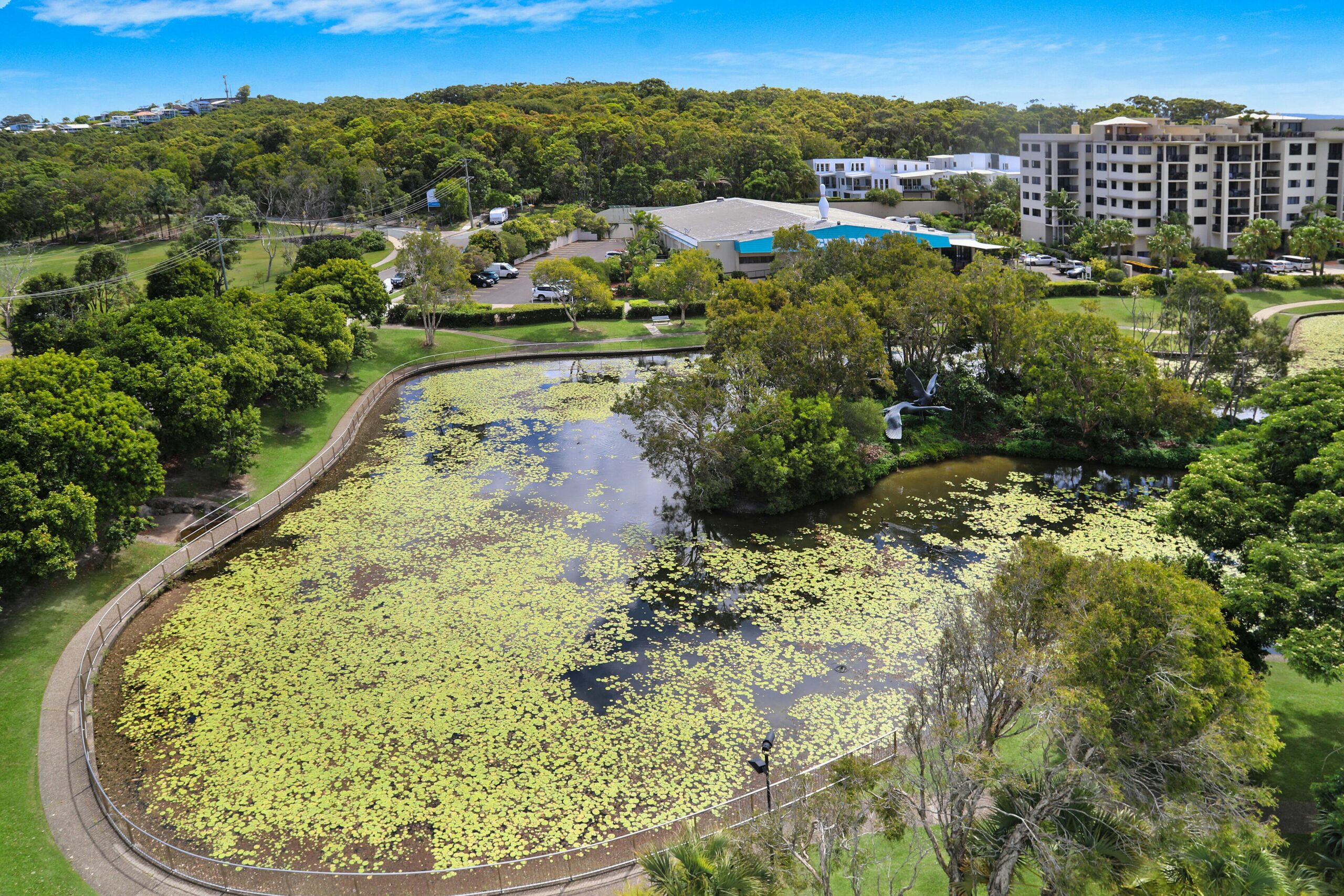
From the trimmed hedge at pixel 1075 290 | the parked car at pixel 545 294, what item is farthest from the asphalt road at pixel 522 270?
the trimmed hedge at pixel 1075 290

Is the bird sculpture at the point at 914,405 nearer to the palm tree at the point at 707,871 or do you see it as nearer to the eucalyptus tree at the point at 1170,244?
the palm tree at the point at 707,871

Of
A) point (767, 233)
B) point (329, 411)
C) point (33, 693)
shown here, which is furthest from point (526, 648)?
point (767, 233)

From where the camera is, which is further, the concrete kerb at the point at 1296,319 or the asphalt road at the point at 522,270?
the asphalt road at the point at 522,270

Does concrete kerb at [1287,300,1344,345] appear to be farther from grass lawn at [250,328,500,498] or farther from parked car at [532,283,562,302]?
grass lawn at [250,328,500,498]

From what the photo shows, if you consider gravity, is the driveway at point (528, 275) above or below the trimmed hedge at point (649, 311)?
above

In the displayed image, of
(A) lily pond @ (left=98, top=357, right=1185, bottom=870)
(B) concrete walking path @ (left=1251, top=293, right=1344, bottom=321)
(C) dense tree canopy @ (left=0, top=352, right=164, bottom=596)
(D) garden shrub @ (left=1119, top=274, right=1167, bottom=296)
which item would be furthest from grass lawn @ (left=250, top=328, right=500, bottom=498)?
(B) concrete walking path @ (left=1251, top=293, right=1344, bottom=321)

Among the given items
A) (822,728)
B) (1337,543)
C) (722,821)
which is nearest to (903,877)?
(722,821)

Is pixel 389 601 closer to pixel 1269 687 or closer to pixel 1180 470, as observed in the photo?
pixel 1269 687
